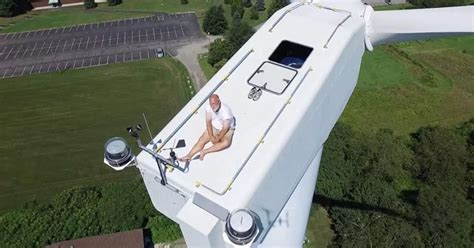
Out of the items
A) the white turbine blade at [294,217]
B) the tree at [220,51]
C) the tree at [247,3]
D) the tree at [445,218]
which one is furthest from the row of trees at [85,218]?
the tree at [247,3]

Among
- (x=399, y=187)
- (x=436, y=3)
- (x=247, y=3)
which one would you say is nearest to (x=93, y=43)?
(x=247, y=3)

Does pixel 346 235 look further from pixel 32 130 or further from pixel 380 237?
pixel 32 130

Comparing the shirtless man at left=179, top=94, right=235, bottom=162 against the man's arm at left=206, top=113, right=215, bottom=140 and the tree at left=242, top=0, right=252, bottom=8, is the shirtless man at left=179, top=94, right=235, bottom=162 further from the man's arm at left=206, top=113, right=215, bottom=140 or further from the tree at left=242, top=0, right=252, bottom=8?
the tree at left=242, top=0, right=252, bottom=8

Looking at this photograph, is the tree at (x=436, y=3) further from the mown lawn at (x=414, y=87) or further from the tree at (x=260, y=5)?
the tree at (x=260, y=5)

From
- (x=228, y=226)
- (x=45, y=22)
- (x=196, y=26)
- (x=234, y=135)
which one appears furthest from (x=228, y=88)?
(x=45, y=22)

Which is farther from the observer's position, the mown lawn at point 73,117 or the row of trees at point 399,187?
the mown lawn at point 73,117

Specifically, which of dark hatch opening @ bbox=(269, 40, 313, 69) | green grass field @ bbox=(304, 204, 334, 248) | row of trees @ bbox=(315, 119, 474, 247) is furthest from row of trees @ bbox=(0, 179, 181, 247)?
dark hatch opening @ bbox=(269, 40, 313, 69)
